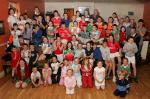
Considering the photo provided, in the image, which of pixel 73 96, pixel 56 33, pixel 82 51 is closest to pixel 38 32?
pixel 56 33

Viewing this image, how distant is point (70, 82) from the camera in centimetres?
523

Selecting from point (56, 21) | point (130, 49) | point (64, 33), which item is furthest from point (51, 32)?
point (130, 49)

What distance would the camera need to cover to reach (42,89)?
541 centimetres

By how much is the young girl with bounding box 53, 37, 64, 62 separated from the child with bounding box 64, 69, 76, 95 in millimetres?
1010

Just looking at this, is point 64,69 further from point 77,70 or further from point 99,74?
point 99,74

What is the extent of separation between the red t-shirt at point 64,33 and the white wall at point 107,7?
470cm

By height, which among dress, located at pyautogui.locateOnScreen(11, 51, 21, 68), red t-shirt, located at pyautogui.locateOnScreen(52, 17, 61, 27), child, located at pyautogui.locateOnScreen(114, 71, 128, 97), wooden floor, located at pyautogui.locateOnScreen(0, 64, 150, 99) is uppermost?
red t-shirt, located at pyautogui.locateOnScreen(52, 17, 61, 27)

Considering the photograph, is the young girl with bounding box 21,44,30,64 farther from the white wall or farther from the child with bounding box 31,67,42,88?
the white wall

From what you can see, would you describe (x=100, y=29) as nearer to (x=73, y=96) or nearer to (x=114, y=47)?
(x=114, y=47)

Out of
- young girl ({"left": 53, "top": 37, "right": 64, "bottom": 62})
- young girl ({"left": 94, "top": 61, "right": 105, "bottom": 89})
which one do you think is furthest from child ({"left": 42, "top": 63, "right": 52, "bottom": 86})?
young girl ({"left": 94, "top": 61, "right": 105, "bottom": 89})

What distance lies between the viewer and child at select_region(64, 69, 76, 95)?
519 centimetres

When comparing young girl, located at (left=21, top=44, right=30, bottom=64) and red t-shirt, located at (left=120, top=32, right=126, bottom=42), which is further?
red t-shirt, located at (left=120, top=32, right=126, bottom=42)

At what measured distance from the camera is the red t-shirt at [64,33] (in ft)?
22.0

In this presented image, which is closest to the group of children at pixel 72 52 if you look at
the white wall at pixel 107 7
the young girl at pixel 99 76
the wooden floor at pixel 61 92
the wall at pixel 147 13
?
the young girl at pixel 99 76
